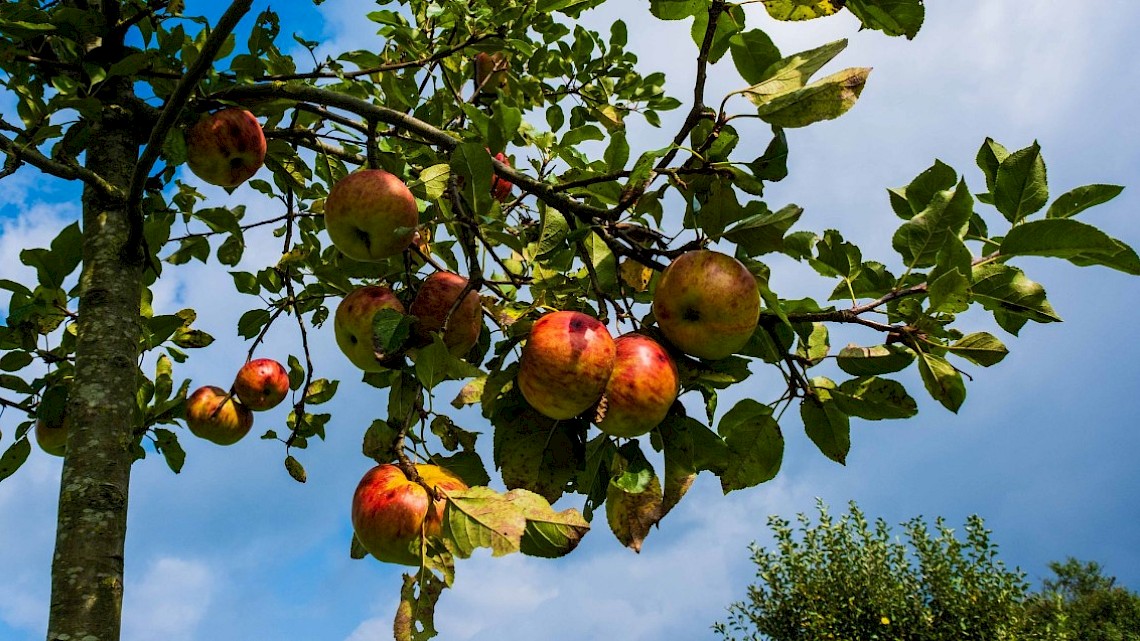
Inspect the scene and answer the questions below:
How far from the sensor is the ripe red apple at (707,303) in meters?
1.48

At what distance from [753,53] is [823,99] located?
20 cm

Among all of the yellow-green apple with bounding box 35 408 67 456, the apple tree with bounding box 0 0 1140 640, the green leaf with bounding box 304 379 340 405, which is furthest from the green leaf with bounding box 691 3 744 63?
the yellow-green apple with bounding box 35 408 67 456

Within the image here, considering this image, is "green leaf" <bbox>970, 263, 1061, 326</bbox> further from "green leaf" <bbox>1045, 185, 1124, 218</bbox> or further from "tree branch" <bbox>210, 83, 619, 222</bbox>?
"tree branch" <bbox>210, 83, 619, 222</bbox>

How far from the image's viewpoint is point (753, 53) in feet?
5.13

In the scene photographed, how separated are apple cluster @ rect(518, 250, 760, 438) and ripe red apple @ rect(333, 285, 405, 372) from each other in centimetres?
44

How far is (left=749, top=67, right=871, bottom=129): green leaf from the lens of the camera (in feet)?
→ 4.68

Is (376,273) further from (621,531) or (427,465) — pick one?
(621,531)

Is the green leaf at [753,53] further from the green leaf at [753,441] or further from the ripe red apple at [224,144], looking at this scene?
the ripe red apple at [224,144]

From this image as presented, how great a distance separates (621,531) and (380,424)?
605mm

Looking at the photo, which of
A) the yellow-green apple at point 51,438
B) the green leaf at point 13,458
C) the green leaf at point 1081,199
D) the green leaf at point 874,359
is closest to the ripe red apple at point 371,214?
the green leaf at point 874,359

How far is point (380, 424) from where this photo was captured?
1810 millimetres

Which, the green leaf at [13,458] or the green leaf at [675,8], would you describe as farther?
the green leaf at [13,458]

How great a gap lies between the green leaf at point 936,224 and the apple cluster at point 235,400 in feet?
8.97

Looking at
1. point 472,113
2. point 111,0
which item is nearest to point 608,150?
point 472,113
